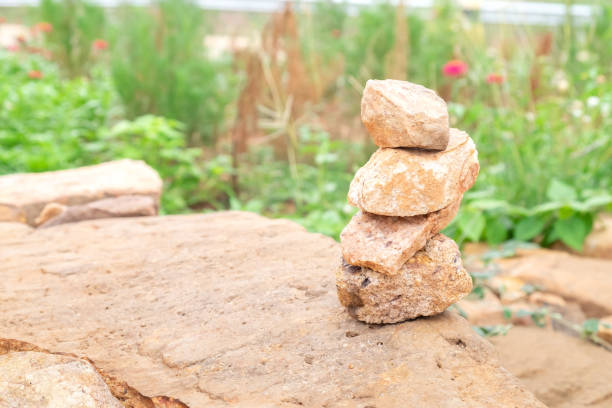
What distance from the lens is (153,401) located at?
159 centimetres

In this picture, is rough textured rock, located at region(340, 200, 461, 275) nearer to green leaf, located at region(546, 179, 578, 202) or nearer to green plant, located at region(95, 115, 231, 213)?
green leaf, located at region(546, 179, 578, 202)

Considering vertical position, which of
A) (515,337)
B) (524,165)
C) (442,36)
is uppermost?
(442,36)

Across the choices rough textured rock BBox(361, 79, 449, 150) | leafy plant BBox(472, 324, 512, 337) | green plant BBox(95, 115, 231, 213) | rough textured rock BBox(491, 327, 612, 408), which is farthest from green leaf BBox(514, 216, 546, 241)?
rough textured rock BBox(361, 79, 449, 150)

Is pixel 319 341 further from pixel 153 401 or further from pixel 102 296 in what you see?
pixel 102 296

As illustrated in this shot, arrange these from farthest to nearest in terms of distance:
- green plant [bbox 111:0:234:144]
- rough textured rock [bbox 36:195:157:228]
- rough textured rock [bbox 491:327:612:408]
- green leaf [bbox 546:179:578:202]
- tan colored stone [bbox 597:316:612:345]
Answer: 1. green plant [bbox 111:0:234:144]
2. green leaf [bbox 546:179:578:202]
3. rough textured rock [bbox 36:195:157:228]
4. tan colored stone [bbox 597:316:612:345]
5. rough textured rock [bbox 491:327:612:408]

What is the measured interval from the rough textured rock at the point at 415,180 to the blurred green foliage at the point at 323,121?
1.84 m

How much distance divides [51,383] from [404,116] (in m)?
1.13

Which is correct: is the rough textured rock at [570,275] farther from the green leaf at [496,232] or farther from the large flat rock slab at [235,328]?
the large flat rock slab at [235,328]

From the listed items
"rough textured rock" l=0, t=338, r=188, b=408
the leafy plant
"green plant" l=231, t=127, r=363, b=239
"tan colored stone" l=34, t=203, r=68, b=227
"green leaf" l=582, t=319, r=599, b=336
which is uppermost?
"rough textured rock" l=0, t=338, r=188, b=408

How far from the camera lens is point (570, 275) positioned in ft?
11.2

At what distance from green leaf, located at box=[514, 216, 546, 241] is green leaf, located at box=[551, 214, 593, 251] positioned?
3.5 inches

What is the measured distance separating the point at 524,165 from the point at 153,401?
11.1ft

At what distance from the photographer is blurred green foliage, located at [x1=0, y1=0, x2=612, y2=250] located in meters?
4.12

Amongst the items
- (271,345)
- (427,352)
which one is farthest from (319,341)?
(427,352)
